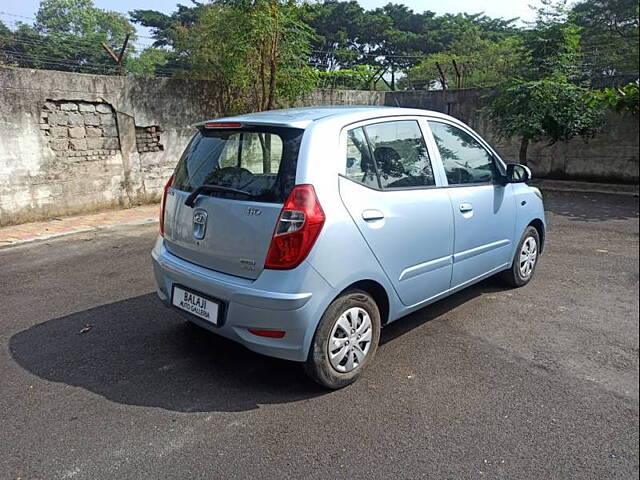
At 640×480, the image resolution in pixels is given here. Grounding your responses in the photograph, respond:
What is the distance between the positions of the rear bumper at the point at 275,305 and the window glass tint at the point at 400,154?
2.82 ft

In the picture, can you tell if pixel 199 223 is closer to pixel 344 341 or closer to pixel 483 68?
pixel 344 341

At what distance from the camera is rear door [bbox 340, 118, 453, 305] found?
105 inches

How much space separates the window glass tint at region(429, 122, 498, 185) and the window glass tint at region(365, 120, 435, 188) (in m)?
0.20

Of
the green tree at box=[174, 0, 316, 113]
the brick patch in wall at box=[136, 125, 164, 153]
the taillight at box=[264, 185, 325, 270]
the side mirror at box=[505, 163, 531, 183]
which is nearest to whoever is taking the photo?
the taillight at box=[264, 185, 325, 270]

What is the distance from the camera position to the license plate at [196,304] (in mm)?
2605

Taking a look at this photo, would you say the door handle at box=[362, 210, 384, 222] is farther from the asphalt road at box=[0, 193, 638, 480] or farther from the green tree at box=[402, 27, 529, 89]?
the green tree at box=[402, 27, 529, 89]

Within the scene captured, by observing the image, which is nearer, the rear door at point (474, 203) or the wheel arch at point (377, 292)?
the wheel arch at point (377, 292)

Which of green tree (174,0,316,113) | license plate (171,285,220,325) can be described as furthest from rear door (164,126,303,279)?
green tree (174,0,316,113)

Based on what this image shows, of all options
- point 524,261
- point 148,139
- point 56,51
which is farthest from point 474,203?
point 56,51

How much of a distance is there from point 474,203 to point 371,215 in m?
1.12

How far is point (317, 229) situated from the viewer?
241 cm

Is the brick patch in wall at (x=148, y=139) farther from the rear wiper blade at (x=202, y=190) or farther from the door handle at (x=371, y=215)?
the door handle at (x=371, y=215)

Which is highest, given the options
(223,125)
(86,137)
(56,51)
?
(56,51)

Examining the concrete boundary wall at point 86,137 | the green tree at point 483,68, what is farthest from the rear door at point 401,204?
the green tree at point 483,68
